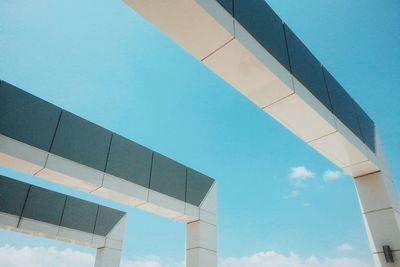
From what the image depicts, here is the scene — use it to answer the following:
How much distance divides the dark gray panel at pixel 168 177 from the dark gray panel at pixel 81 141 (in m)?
1.84

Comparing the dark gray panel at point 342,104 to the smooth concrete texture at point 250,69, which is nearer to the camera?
the smooth concrete texture at point 250,69

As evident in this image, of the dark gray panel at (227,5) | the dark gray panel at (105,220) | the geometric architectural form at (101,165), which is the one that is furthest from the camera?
the dark gray panel at (105,220)

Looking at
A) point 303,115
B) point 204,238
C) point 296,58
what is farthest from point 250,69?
point 204,238

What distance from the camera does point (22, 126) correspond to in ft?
27.7

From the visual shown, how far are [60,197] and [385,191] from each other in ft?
41.0

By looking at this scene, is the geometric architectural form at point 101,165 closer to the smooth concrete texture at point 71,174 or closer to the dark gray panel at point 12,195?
the smooth concrete texture at point 71,174

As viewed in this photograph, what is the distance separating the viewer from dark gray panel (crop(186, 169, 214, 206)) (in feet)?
37.2

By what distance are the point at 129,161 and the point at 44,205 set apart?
552 cm

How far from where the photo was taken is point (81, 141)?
31.1ft

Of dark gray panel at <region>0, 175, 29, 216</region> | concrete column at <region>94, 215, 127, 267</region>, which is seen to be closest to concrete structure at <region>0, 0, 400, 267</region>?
dark gray panel at <region>0, 175, 29, 216</region>

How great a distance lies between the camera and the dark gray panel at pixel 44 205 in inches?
505

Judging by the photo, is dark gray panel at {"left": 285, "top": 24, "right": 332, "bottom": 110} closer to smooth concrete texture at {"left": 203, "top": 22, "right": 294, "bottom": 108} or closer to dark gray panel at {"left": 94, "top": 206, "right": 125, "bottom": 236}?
smooth concrete texture at {"left": 203, "top": 22, "right": 294, "bottom": 108}

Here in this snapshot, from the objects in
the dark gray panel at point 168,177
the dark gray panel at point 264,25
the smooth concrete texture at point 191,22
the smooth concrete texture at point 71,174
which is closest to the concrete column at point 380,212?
the dark gray panel at point 264,25

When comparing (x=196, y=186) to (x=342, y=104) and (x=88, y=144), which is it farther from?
(x=342, y=104)
